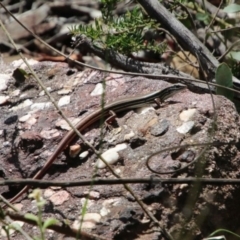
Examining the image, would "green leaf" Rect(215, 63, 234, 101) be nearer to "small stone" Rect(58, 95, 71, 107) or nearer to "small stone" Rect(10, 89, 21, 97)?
"small stone" Rect(58, 95, 71, 107)

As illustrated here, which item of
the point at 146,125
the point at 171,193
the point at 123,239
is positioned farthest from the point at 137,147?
the point at 123,239

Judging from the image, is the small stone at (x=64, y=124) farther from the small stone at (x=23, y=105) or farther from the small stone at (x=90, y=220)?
the small stone at (x=90, y=220)

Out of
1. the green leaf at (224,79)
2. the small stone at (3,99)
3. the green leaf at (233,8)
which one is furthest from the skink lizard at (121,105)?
the green leaf at (233,8)

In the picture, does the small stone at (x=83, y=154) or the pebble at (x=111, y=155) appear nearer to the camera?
the pebble at (x=111, y=155)

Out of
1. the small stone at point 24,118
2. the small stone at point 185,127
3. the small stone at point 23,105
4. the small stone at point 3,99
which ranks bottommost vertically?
the small stone at point 185,127

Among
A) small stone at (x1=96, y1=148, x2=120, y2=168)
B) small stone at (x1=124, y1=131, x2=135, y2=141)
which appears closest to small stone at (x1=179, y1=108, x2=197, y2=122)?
small stone at (x1=124, y1=131, x2=135, y2=141)
